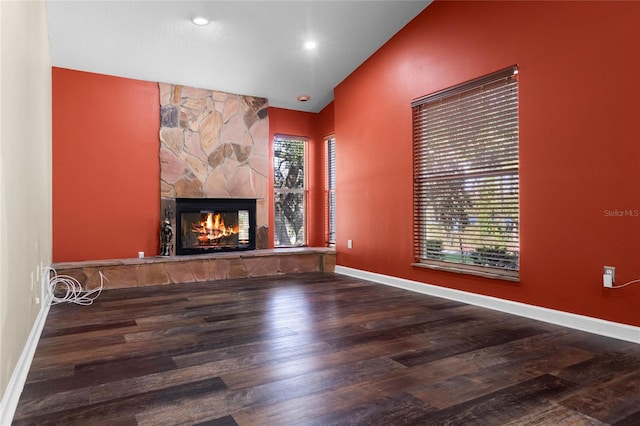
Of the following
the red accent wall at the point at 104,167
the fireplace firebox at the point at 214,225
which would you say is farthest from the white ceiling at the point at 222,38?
the fireplace firebox at the point at 214,225

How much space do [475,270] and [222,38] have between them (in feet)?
11.5

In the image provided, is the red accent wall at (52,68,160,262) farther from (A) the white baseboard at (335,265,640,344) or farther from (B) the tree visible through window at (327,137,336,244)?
(A) the white baseboard at (335,265,640,344)

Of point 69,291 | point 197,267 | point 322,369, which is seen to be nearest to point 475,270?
point 322,369

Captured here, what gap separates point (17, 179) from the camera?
1884 millimetres

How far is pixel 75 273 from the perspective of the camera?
14.0 feet

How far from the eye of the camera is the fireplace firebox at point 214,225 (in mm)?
5309

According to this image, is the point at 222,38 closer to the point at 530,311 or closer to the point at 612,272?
the point at 530,311

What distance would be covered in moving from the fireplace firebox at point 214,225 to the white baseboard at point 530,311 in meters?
2.09

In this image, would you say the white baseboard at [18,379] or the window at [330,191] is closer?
the white baseboard at [18,379]

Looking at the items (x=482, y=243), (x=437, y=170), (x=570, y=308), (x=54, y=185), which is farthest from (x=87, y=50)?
(x=570, y=308)

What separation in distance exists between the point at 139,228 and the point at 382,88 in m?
3.45

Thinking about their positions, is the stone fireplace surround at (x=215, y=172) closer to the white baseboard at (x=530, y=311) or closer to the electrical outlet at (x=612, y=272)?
the white baseboard at (x=530, y=311)

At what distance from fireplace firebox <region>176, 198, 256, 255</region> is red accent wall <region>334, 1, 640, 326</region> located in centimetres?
237

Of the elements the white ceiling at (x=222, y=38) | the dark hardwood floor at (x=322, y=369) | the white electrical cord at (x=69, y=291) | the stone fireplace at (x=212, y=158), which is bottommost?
the dark hardwood floor at (x=322, y=369)
